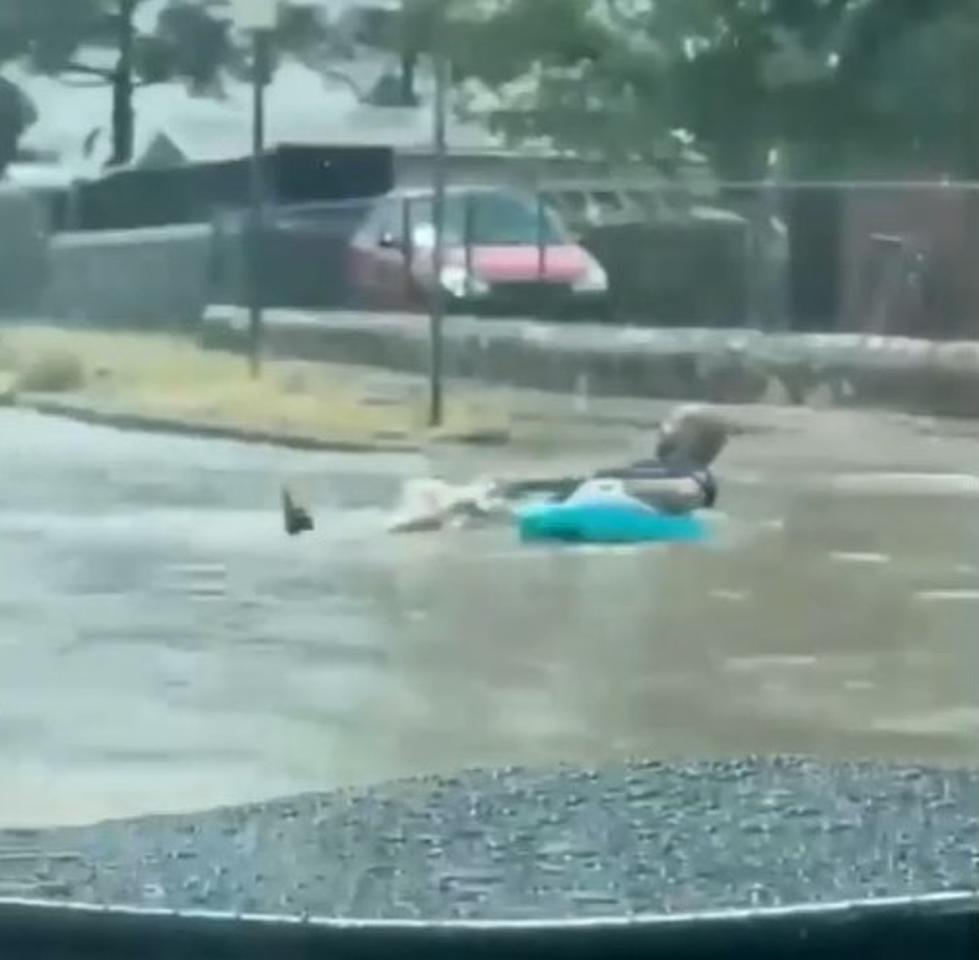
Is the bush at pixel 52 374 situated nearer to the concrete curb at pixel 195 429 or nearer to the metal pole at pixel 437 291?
the concrete curb at pixel 195 429

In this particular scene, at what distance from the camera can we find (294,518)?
3.73 feet

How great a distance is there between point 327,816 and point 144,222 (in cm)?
30

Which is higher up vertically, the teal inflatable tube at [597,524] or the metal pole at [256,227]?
the metal pole at [256,227]

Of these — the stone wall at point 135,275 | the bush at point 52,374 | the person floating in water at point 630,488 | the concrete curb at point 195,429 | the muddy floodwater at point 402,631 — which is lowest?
the muddy floodwater at point 402,631

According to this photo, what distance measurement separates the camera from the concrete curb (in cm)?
114

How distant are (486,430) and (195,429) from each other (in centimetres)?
14

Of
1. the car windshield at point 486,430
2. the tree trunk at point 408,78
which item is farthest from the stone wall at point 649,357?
the tree trunk at point 408,78

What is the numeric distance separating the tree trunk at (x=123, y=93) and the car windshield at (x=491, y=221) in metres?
0.14

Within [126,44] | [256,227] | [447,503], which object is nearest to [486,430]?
[447,503]

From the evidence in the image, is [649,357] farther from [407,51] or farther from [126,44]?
[126,44]

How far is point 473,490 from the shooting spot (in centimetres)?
115

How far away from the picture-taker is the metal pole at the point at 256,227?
3.76ft

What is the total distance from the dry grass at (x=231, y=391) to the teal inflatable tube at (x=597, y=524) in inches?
2.0

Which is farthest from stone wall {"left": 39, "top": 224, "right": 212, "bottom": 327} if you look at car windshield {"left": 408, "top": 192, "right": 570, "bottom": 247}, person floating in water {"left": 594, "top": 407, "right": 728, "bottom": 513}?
person floating in water {"left": 594, "top": 407, "right": 728, "bottom": 513}
